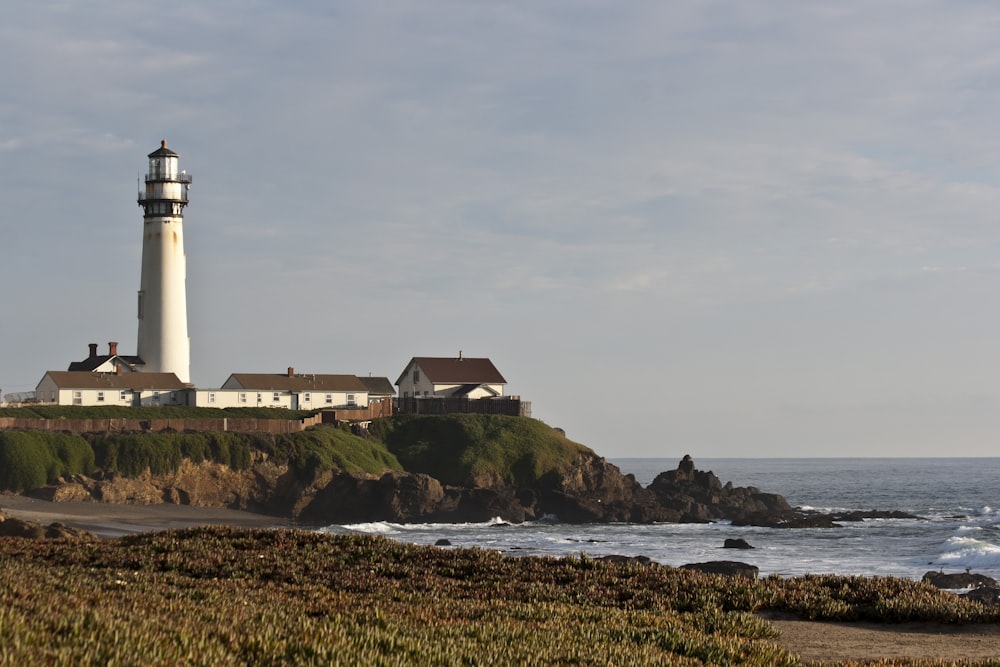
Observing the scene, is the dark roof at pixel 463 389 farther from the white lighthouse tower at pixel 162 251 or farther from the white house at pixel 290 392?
the white lighthouse tower at pixel 162 251

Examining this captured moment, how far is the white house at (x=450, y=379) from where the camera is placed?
10356 cm

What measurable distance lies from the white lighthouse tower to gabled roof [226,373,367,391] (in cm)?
865

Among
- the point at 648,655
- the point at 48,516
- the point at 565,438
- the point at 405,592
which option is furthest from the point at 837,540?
the point at 648,655

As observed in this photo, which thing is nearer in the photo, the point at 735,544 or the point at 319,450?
the point at 735,544

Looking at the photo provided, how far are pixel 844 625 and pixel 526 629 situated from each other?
702 centimetres

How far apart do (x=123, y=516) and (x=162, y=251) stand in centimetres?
2881

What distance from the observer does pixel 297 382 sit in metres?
97.6

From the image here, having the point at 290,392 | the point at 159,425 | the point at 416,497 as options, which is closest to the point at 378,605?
the point at 416,497

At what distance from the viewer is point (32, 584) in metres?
15.5

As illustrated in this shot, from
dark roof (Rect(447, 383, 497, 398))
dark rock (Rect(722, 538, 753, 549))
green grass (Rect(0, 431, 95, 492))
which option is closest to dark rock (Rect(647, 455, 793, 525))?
dark roof (Rect(447, 383, 497, 398))

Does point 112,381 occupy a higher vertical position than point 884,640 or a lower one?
higher

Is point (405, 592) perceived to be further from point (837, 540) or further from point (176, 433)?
point (176, 433)

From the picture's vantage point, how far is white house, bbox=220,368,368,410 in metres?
92.6

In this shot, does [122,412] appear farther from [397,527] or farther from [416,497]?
[397,527]
